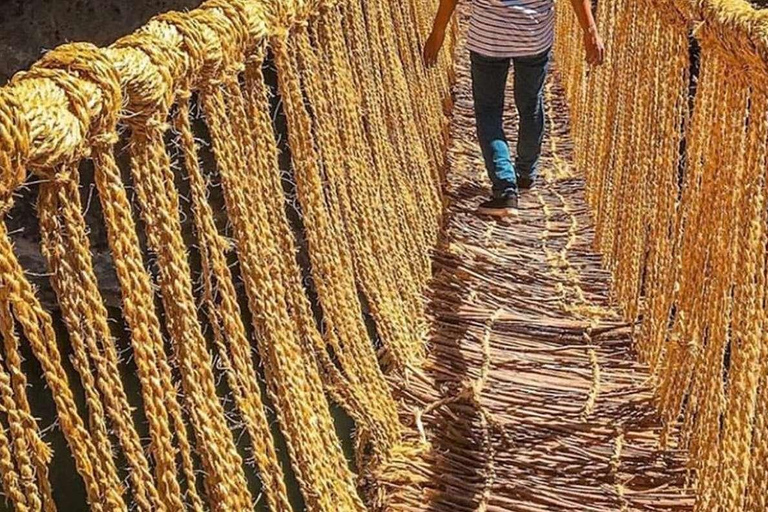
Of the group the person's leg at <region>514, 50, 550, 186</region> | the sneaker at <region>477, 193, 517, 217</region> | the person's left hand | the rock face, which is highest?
the person's left hand

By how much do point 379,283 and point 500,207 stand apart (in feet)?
4.84

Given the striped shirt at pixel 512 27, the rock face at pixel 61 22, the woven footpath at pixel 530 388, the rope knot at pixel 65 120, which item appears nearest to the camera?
the rope knot at pixel 65 120

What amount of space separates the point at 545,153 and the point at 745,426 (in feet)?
10.8

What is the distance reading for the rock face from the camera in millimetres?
10109

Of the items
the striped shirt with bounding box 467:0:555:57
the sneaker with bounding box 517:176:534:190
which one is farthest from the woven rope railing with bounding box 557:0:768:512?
the sneaker with bounding box 517:176:534:190

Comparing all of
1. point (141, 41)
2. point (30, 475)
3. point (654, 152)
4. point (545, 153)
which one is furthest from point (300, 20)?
point (545, 153)

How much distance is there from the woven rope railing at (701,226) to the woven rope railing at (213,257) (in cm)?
58

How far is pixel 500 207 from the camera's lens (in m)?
3.99

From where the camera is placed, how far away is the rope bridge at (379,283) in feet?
4.03

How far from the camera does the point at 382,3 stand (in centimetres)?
351

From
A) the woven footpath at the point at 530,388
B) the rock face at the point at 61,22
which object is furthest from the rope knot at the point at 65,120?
the rock face at the point at 61,22

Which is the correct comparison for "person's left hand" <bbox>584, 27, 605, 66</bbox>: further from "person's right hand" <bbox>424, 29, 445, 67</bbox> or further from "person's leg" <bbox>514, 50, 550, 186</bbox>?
"person's right hand" <bbox>424, 29, 445, 67</bbox>

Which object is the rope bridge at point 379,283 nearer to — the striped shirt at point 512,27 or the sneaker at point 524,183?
the striped shirt at point 512,27

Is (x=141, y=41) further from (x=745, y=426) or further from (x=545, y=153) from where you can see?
(x=545, y=153)
